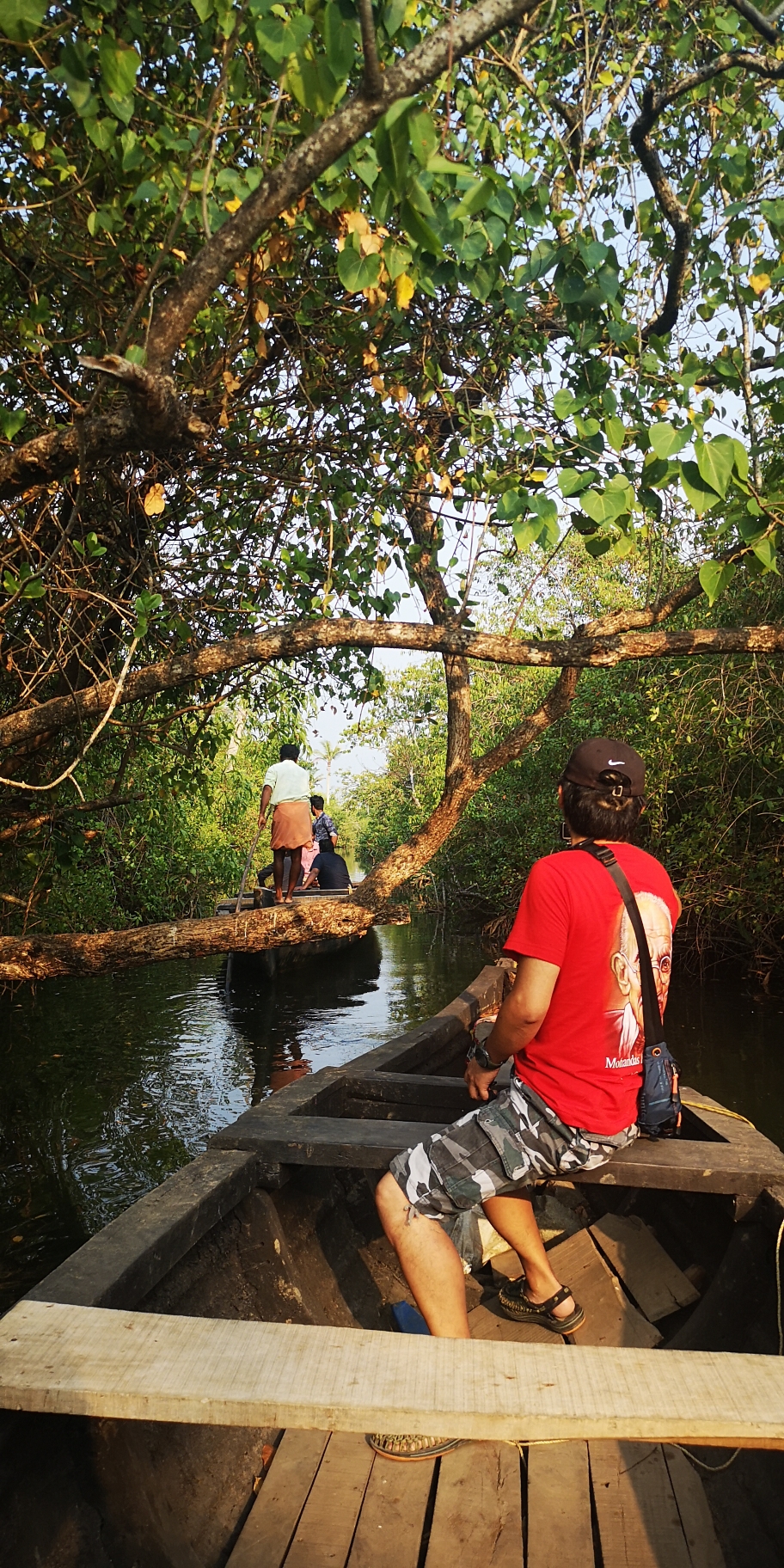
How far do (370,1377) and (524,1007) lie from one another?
993 mm

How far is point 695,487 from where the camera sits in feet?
8.52

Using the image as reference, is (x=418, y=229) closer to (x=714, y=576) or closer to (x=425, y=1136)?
(x=714, y=576)

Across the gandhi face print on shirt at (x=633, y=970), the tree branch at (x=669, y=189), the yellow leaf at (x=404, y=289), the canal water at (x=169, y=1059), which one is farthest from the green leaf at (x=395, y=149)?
the canal water at (x=169, y=1059)

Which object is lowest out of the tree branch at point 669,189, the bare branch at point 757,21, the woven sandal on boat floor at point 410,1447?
the woven sandal on boat floor at point 410,1447

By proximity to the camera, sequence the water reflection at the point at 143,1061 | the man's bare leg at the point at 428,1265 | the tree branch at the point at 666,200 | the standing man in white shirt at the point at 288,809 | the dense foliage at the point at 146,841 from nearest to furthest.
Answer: the man's bare leg at the point at 428,1265
the tree branch at the point at 666,200
the water reflection at the point at 143,1061
the dense foliage at the point at 146,841
the standing man in white shirt at the point at 288,809

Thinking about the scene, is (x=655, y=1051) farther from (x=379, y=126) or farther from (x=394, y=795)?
(x=394, y=795)

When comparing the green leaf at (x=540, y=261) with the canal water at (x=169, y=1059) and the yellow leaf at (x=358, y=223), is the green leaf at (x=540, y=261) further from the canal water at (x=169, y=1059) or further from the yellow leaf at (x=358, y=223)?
the canal water at (x=169, y=1059)

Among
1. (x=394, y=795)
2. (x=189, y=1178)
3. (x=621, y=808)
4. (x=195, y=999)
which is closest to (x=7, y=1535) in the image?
(x=189, y=1178)

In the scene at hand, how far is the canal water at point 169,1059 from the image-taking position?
18.6ft

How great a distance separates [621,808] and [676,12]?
13.0 ft

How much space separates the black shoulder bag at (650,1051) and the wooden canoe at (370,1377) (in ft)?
0.35

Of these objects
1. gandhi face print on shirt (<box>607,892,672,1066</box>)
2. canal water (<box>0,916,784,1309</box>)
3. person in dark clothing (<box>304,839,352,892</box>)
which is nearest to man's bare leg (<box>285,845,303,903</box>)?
canal water (<box>0,916,784,1309</box>)

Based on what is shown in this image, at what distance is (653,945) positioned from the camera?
8.03ft

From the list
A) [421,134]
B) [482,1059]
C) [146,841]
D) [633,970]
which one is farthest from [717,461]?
[146,841]
